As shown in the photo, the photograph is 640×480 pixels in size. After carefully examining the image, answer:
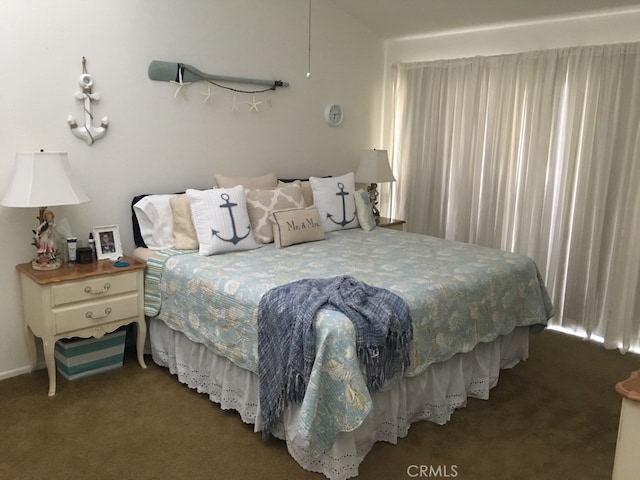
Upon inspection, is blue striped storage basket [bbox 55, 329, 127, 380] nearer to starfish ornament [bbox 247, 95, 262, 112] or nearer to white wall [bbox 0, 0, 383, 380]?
white wall [bbox 0, 0, 383, 380]

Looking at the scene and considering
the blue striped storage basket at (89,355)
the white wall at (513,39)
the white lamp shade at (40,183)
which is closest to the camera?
the white lamp shade at (40,183)

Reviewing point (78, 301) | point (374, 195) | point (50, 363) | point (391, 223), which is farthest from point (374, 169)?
point (50, 363)

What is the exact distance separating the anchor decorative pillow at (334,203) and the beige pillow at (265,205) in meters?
0.27

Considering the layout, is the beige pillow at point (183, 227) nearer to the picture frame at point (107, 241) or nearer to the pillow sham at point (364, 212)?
the picture frame at point (107, 241)

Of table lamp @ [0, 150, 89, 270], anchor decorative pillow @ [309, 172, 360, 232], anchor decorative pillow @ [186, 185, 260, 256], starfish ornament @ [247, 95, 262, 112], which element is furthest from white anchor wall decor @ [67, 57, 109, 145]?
anchor decorative pillow @ [309, 172, 360, 232]

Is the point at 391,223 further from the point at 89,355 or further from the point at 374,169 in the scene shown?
the point at 89,355

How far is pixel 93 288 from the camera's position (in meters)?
2.96

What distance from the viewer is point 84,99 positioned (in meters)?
3.21

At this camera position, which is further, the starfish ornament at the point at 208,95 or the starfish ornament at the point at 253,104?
the starfish ornament at the point at 253,104

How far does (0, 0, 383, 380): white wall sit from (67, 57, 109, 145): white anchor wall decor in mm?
35

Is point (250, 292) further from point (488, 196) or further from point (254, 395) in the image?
point (488, 196)

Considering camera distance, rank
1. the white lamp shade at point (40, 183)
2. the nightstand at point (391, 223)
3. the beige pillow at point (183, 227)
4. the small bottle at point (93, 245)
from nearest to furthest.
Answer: the white lamp shade at point (40, 183), the small bottle at point (93, 245), the beige pillow at point (183, 227), the nightstand at point (391, 223)

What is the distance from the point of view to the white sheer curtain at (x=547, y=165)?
3.64m

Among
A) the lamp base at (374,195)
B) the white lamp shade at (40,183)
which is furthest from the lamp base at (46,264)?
the lamp base at (374,195)
